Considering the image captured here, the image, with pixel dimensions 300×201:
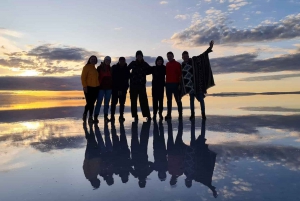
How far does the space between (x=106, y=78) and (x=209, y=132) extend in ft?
12.4

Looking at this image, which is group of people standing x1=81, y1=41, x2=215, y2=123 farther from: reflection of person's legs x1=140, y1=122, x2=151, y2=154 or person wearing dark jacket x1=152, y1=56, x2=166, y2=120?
reflection of person's legs x1=140, y1=122, x2=151, y2=154

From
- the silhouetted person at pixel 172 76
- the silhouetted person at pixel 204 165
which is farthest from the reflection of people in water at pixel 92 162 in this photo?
the silhouetted person at pixel 172 76

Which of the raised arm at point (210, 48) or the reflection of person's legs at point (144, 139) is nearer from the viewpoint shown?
the reflection of person's legs at point (144, 139)

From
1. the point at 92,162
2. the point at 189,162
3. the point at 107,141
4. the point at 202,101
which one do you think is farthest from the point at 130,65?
the point at 189,162

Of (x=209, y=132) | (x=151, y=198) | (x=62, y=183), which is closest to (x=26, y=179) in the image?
(x=62, y=183)

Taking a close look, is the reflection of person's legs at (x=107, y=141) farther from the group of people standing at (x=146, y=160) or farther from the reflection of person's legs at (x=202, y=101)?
the reflection of person's legs at (x=202, y=101)

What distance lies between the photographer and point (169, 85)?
8.40 m

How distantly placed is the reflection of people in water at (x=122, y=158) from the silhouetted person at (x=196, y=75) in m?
3.35

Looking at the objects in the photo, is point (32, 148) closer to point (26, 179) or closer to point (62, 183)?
point (26, 179)

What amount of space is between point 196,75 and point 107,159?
5317 mm

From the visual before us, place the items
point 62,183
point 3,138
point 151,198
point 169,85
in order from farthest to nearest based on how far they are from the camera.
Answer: point 169,85
point 3,138
point 62,183
point 151,198

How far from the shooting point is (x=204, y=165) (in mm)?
3359

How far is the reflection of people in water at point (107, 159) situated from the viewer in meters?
2.98

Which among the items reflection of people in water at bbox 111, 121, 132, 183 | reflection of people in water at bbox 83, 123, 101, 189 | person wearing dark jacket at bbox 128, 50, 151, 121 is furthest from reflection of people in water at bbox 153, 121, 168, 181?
person wearing dark jacket at bbox 128, 50, 151, 121
